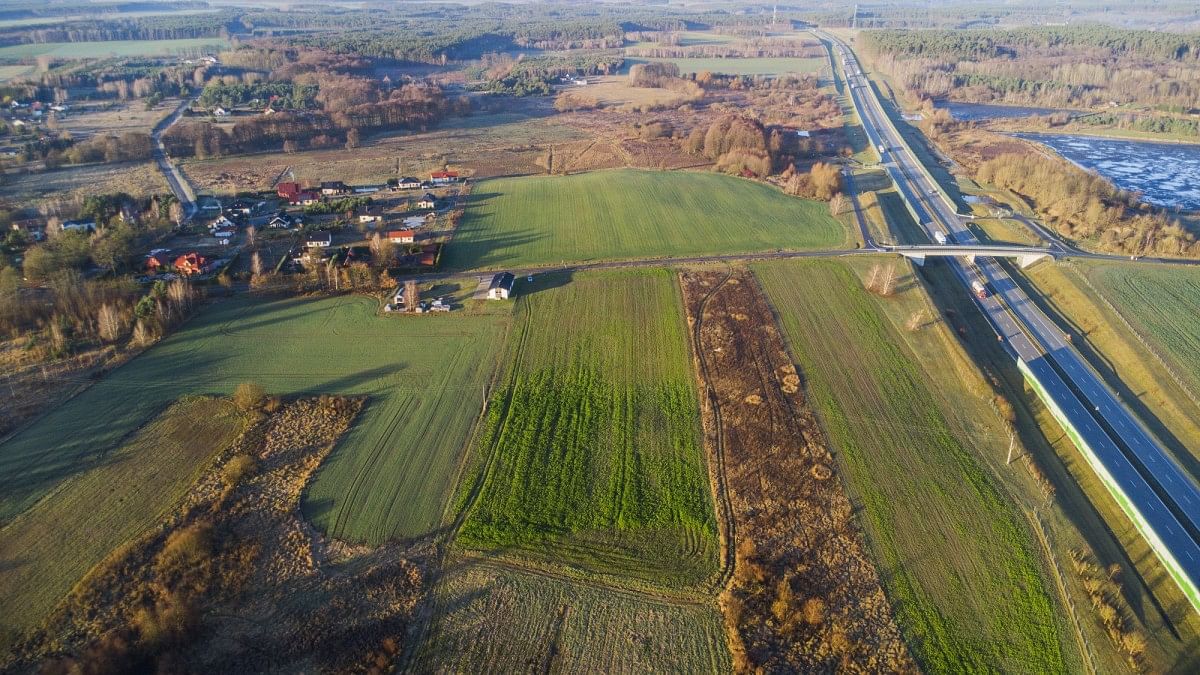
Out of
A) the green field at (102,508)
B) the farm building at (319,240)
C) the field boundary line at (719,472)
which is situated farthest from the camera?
the farm building at (319,240)

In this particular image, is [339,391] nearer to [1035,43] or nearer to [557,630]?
[557,630]

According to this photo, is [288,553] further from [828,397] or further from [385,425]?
[828,397]

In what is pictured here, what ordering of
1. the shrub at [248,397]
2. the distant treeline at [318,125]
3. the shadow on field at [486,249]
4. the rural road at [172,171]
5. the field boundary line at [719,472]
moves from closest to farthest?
the field boundary line at [719,472], the shrub at [248,397], the shadow on field at [486,249], the rural road at [172,171], the distant treeline at [318,125]

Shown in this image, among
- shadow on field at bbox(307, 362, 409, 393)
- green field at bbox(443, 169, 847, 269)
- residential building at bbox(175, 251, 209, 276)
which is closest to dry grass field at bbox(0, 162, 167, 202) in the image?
residential building at bbox(175, 251, 209, 276)

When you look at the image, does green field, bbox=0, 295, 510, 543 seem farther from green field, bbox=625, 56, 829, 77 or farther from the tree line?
green field, bbox=625, 56, 829, 77

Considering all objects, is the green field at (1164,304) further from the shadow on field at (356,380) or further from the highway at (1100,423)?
the shadow on field at (356,380)

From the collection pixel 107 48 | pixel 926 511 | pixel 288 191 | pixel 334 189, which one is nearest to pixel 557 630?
pixel 926 511

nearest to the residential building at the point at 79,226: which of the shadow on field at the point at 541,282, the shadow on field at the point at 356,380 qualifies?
the shadow on field at the point at 356,380
